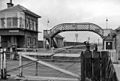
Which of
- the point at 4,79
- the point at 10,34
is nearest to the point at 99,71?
the point at 4,79

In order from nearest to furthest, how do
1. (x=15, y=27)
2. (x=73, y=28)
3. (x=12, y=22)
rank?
(x=15, y=27)
(x=12, y=22)
(x=73, y=28)

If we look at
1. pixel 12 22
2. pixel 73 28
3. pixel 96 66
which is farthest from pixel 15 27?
pixel 96 66

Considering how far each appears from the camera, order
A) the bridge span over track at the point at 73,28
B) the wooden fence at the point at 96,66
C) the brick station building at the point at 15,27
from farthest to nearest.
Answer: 1. the bridge span over track at the point at 73,28
2. the brick station building at the point at 15,27
3. the wooden fence at the point at 96,66

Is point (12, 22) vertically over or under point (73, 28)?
over

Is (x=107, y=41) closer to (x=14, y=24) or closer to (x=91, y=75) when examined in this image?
(x=14, y=24)

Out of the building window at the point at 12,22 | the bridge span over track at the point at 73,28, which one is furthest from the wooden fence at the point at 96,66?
the bridge span over track at the point at 73,28

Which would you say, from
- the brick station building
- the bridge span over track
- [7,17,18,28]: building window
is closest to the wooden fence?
the brick station building

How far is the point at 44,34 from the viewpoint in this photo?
35.3m

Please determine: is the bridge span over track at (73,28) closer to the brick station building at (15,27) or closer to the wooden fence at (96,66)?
the brick station building at (15,27)

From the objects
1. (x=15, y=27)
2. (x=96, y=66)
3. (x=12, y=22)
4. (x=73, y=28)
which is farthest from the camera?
(x=73, y=28)

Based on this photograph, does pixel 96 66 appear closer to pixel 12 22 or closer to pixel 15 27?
pixel 15 27

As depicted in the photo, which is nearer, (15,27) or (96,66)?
(96,66)

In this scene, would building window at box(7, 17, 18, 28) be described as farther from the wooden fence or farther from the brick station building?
the wooden fence

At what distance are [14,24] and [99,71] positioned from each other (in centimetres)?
2507
